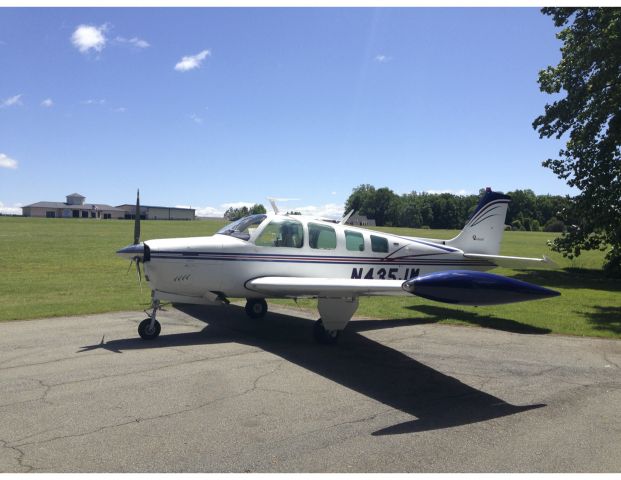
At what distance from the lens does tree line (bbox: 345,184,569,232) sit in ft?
473

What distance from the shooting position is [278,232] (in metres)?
9.85

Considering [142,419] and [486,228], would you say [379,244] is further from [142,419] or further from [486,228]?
[142,419]

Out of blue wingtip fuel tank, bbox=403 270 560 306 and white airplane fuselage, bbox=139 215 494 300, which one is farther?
white airplane fuselage, bbox=139 215 494 300

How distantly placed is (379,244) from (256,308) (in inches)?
134

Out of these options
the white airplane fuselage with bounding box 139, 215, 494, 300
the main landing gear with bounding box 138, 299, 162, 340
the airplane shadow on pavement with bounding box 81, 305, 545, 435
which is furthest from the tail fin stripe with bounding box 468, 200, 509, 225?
the main landing gear with bounding box 138, 299, 162, 340

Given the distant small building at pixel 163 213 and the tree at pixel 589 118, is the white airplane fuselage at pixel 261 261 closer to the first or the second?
the tree at pixel 589 118

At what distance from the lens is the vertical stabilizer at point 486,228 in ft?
39.6

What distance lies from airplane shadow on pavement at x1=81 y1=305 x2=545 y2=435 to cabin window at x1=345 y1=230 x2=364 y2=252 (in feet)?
6.03

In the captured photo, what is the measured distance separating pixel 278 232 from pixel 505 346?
5.08 meters

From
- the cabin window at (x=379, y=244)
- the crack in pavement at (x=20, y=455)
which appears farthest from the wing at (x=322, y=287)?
the crack in pavement at (x=20, y=455)

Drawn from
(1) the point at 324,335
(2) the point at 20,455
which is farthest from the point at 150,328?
(2) the point at 20,455

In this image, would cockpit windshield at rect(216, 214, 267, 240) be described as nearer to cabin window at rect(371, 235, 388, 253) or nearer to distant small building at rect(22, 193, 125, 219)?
cabin window at rect(371, 235, 388, 253)
